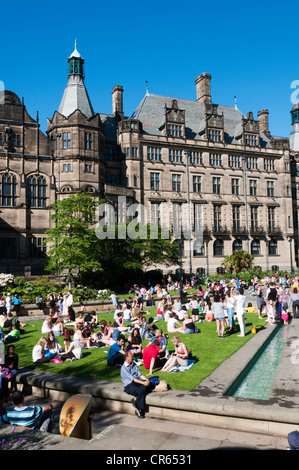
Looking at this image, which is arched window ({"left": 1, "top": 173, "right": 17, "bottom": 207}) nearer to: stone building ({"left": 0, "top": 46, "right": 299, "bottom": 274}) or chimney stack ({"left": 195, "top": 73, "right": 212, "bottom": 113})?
stone building ({"left": 0, "top": 46, "right": 299, "bottom": 274})

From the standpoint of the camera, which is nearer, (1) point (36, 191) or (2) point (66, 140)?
(1) point (36, 191)

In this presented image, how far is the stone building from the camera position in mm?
41969

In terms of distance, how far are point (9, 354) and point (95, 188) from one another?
33.2 m

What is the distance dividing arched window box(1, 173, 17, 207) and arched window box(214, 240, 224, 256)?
2881cm

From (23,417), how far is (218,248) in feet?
163

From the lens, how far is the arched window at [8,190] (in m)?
41.5

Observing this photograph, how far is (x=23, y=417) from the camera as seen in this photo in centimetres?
719

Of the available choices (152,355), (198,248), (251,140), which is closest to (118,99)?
(251,140)

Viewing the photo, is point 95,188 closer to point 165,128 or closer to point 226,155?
point 165,128

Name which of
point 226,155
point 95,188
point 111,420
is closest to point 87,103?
point 95,188

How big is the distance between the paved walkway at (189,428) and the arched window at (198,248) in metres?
43.2

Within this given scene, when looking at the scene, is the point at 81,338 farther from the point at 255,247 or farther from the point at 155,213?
the point at 255,247

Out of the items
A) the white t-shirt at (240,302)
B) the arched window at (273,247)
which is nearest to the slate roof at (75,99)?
the arched window at (273,247)

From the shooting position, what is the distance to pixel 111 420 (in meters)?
8.49
